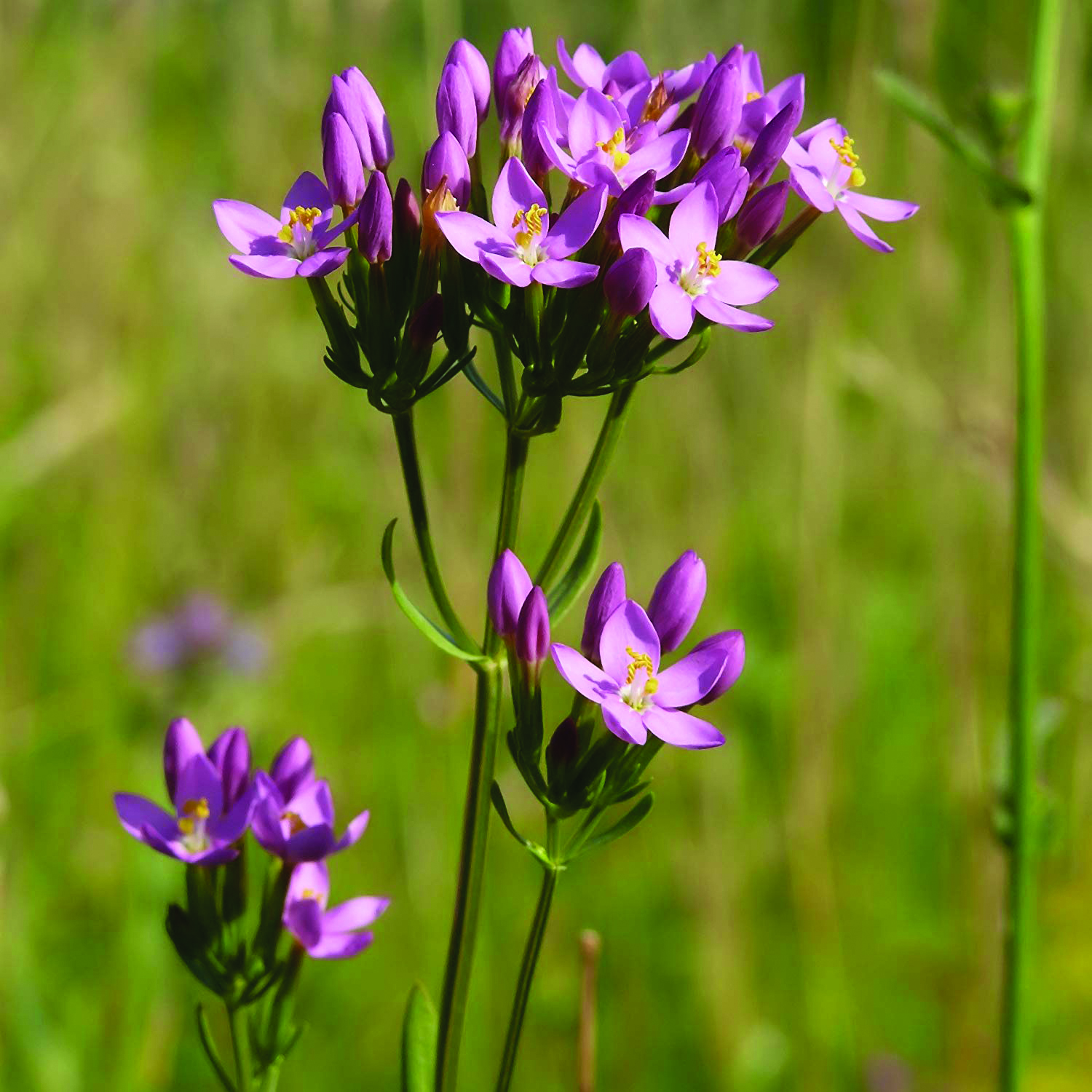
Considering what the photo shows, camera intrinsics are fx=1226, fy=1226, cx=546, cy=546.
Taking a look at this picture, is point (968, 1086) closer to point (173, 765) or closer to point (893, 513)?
point (893, 513)

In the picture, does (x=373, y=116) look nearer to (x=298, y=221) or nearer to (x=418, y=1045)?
(x=298, y=221)

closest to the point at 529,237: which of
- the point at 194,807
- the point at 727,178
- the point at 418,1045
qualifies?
the point at 727,178

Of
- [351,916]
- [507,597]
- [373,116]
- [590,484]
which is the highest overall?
[373,116]

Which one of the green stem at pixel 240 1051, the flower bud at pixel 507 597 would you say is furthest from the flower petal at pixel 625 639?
the green stem at pixel 240 1051

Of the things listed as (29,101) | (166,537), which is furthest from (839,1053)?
(29,101)

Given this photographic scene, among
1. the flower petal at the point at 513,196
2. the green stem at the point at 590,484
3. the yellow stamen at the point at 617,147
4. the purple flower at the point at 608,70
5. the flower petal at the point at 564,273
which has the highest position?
the purple flower at the point at 608,70

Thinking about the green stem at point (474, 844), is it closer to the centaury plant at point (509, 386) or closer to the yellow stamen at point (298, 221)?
the centaury plant at point (509, 386)
